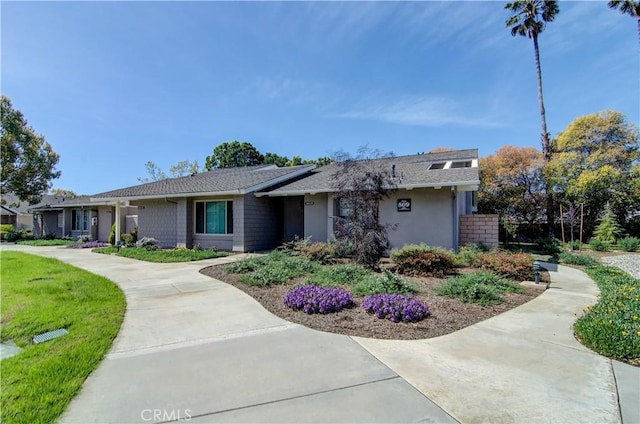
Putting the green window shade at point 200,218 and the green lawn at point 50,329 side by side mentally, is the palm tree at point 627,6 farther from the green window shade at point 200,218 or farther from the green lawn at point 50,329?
the green lawn at point 50,329

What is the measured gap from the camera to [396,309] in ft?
16.0

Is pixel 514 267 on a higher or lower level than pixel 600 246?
higher

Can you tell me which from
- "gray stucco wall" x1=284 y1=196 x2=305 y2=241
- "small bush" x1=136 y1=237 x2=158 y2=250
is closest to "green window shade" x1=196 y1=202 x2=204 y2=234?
"small bush" x1=136 y1=237 x2=158 y2=250

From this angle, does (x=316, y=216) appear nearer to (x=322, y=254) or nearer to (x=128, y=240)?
(x=322, y=254)

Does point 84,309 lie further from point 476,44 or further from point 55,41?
point 476,44

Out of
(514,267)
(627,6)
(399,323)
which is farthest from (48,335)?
(627,6)

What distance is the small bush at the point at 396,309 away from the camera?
15.7ft

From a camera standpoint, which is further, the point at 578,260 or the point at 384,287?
the point at 578,260

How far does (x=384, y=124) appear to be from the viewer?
67.4 ft

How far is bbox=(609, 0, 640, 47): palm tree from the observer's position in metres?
16.2

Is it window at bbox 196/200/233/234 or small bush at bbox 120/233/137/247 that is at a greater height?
window at bbox 196/200/233/234

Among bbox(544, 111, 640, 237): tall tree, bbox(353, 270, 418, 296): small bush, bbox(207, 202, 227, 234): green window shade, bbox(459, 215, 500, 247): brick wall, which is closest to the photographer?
bbox(353, 270, 418, 296): small bush

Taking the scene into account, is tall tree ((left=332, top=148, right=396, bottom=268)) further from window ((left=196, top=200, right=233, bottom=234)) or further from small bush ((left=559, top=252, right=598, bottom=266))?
small bush ((left=559, top=252, right=598, bottom=266))

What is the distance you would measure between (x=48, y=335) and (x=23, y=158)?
27640 mm
